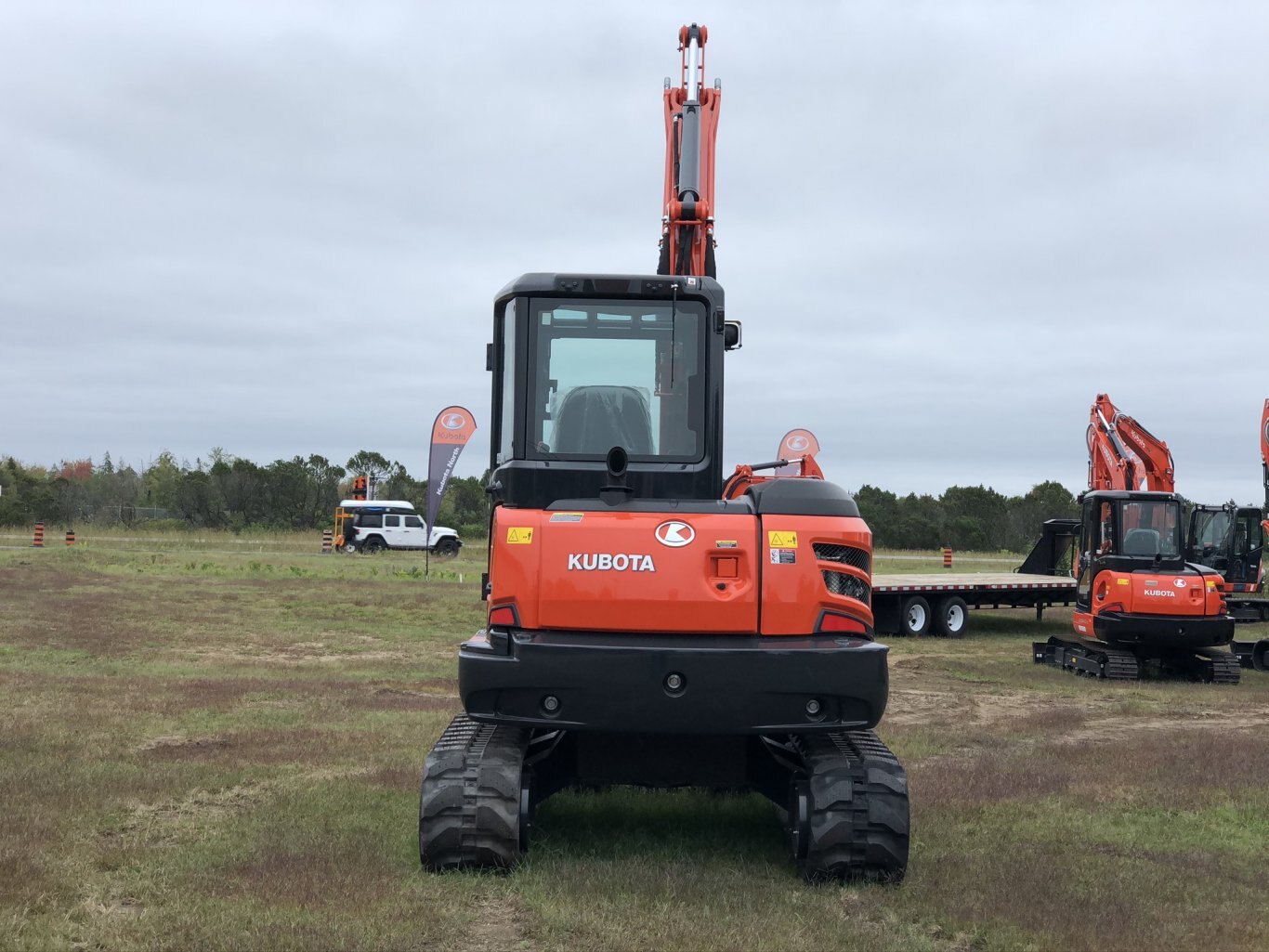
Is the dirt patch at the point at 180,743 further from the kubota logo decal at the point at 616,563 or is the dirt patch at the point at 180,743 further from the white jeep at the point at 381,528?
the white jeep at the point at 381,528

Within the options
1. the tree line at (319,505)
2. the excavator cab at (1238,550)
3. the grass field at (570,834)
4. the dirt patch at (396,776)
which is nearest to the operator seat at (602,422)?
the grass field at (570,834)

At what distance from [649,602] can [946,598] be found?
771 inches

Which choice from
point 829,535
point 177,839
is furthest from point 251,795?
point 829,535

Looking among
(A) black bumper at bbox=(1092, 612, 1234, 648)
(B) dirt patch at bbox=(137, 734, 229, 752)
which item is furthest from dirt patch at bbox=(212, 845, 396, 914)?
(A) black bumper at bbox=(1092, 612, 1234, 648)

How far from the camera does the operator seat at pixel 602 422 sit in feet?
23.1

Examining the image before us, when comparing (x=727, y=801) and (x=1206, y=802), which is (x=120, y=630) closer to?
(x=727, y=801)

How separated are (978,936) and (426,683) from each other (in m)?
10.3

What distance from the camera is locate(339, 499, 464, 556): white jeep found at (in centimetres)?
5347

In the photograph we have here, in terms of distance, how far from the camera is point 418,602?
88.1 feet

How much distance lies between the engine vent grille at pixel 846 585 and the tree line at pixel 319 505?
5983cm

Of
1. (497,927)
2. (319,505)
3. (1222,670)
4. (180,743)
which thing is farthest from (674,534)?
(319,505)

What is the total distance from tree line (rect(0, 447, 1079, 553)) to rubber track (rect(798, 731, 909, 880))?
59.7 m

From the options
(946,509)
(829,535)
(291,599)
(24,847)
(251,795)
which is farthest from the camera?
(946,509)

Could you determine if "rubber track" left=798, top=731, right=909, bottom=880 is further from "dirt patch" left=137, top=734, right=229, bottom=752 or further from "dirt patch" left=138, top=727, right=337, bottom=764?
"dirt patch" left=137, top=734, right=229, bottom=752
